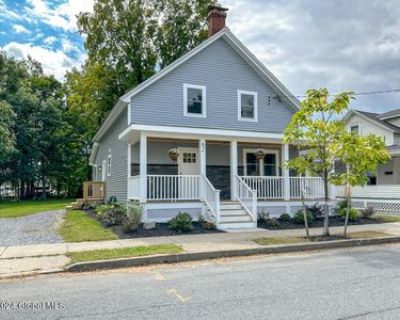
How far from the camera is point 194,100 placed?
14.4m

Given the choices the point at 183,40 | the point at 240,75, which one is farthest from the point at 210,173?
the point at 183,40

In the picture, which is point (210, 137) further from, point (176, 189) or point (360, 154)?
point (360, 154)

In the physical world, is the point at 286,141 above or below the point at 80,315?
above

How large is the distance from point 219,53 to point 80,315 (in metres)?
12.7

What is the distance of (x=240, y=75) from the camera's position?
1535 centimetres

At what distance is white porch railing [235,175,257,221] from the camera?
1244cm

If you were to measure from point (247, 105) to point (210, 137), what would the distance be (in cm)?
275

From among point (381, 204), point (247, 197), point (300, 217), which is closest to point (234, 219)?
point (247, 197)

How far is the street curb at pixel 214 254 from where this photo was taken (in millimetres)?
7005

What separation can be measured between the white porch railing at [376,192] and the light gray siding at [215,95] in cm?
754

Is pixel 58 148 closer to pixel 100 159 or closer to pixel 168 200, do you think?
pixel 100 159

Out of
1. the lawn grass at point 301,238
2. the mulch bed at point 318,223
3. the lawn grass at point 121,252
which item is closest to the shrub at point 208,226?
the mulch bed at point 318,223

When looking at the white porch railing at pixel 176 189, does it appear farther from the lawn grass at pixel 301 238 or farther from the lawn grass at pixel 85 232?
the lawn grass at pixel 301 238

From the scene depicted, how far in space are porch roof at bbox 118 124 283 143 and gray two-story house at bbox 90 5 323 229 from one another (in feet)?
0.12
